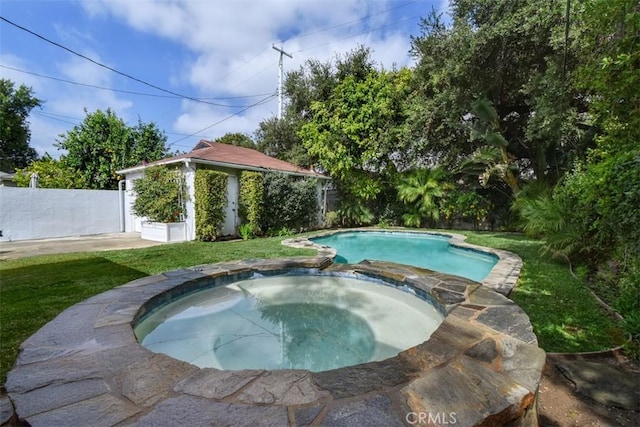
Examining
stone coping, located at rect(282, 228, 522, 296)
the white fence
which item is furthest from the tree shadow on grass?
the white fence

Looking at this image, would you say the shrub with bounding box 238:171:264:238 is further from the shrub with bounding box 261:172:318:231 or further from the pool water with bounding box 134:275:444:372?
the pool water with bounding box 134:275:444:372

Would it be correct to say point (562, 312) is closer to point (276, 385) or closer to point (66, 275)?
point (276, 385)

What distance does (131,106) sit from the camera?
18297 mm

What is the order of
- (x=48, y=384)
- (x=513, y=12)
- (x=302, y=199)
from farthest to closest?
1. (x=302, y=199)
2. (x=513, y=12)
3. (x=48, y=384)

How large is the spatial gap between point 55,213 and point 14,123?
572 inches

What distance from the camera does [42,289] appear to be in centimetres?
474

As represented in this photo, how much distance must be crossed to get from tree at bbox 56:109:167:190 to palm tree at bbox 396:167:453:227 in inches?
620

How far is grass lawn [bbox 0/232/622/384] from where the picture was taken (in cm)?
327

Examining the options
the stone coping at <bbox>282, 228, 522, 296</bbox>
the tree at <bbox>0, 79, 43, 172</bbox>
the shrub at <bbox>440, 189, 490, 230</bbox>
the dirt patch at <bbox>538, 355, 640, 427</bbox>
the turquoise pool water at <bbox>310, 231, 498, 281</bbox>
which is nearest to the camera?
the dirt patch at <bbox>538, 355, 640, 427</bbox>

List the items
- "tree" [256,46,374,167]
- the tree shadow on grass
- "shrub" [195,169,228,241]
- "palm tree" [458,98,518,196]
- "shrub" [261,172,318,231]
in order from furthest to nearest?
"tree" [256,46,374,167]
"shrub" [261,172,318,231]
"palm tree" [458,98,518,196]
"shrub" [195,169,228,241]
the tree shadow on grass

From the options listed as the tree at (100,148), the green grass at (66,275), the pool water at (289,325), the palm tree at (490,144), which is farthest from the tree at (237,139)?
the pool water at (289,325)

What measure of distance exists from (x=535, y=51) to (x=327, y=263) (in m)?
10.8

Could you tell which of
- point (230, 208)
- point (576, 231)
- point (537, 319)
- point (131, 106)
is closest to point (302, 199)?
point (230, 208)

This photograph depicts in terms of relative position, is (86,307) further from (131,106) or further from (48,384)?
(131,106)
